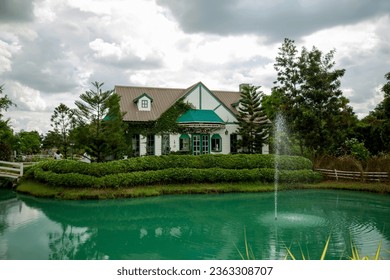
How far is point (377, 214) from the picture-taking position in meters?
8.77

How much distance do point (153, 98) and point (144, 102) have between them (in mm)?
994

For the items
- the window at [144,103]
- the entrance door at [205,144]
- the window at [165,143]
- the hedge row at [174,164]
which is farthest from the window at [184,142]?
the hedge row at [174,164]

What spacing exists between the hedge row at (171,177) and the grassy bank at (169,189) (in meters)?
0.18

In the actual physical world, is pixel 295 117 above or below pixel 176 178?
above

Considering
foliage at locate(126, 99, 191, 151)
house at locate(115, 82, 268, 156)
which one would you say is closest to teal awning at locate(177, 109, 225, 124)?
house at locate(115, 82, 268, 156)

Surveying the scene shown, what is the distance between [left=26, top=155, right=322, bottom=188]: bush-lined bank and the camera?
11242mm

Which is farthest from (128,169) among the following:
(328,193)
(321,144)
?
(321,144)

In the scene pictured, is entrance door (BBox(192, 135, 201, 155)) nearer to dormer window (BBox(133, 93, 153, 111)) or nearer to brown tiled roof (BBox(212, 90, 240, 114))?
dormer window (BBox(133, 93, 153, 111))

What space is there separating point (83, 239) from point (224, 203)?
5041 mm

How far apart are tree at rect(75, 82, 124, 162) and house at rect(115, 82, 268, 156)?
12.1 feet

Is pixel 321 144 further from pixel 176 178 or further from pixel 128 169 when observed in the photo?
pixel 128 169

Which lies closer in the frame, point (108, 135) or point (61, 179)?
point (61, 179)

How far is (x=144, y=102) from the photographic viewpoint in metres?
17.6

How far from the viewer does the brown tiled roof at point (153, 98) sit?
17156 millimetres
